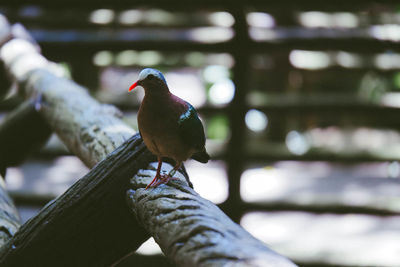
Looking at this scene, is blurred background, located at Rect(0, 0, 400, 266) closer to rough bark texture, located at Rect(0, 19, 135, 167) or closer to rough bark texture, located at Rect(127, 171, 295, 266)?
rough bark texture, located at Rect(0, 19, 135, 167)

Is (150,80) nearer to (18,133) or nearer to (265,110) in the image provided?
(18,133)

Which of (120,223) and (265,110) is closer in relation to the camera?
(120,223)

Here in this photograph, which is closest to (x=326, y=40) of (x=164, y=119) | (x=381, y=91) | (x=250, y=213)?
(x=250, y=213)

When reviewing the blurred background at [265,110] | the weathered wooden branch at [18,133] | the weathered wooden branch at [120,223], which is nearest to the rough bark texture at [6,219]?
the weathered wooden branch at [120,223]

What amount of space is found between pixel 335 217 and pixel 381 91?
4.39 ft

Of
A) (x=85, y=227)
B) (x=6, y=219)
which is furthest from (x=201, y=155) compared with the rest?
(x=6, y=219)

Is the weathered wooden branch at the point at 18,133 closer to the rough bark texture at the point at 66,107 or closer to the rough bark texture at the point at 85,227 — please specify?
the rough bark texture at the point at 66,107

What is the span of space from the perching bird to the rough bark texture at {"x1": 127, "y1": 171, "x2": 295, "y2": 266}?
49 mm

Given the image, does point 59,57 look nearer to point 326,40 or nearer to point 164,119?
point 326,40

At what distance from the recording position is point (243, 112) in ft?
7.39

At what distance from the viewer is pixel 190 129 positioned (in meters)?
0.75

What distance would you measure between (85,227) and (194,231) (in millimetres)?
279

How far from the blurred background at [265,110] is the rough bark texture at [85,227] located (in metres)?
1.36

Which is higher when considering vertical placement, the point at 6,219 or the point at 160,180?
the point at 160,180
